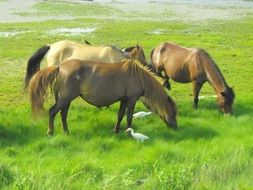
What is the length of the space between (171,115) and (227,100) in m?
1.85

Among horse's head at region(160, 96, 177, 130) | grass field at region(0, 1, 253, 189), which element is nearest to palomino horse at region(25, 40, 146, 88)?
grass field at region(0, 1, 253, 189)

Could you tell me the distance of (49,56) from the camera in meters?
11.9

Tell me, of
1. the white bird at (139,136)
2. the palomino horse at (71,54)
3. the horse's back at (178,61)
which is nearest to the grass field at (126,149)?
the white bird at (139,136)

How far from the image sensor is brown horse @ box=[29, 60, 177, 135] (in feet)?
29.0

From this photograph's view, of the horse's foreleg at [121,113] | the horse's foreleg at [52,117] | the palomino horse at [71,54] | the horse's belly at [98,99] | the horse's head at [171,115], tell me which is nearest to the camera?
the horse's foreleg at [52,117]

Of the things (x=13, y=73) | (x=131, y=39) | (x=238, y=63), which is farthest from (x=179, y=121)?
(x=131, y=39)

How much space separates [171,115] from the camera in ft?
31.6

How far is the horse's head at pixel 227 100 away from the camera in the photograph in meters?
10.8

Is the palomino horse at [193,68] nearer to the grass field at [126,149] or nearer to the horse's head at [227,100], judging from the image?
the horse's head at [227,100]

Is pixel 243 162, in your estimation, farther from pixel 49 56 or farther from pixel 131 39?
pixel 131 39

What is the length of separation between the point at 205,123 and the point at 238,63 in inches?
398

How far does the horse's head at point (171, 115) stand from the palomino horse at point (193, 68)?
1752 millimetres

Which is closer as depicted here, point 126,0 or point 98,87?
point 98,87

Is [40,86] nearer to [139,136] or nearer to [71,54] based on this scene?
[139,136]
